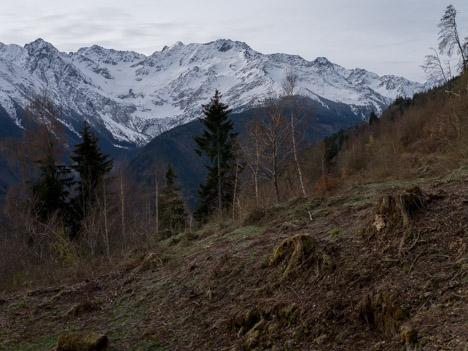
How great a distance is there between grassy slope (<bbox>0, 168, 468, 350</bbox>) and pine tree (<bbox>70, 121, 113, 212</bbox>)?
15675 millimetres

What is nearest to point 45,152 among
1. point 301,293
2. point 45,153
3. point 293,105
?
point 45,153

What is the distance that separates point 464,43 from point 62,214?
28.7 m

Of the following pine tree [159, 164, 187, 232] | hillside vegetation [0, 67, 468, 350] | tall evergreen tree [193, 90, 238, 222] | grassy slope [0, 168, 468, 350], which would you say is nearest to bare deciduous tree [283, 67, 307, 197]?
tall evergreen tree [193, 90, 238, 222]

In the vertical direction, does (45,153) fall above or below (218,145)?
above

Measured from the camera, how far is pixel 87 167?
25891 mm

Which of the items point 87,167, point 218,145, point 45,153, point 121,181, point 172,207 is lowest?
point 172,207

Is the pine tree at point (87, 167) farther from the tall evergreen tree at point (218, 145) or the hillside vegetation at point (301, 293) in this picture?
the hillside vegetation at point (301, 293)

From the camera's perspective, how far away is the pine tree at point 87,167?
2516 cm

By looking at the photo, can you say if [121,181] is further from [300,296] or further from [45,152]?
[300,296]

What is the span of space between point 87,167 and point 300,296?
23.0 m

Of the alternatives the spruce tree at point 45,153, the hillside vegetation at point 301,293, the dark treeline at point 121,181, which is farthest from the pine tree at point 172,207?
the hillside vegetation at point 301,293

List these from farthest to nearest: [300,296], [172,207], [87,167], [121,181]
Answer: [172,207]
[121,181]
[87,167]
[300,296]

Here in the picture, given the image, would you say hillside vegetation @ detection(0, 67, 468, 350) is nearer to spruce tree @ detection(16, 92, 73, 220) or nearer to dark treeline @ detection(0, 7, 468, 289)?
dark treeline @ detection(0, 7, 468, 289)

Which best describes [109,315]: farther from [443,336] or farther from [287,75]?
[287,75]
